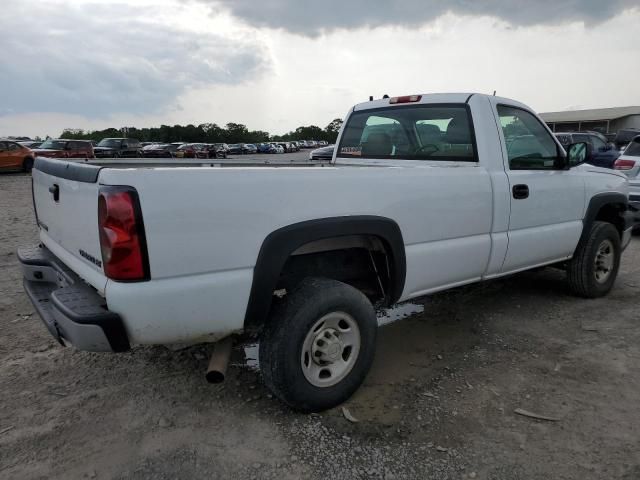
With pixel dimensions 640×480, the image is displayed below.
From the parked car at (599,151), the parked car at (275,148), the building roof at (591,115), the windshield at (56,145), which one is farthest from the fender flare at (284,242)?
the building roof at (591,115)

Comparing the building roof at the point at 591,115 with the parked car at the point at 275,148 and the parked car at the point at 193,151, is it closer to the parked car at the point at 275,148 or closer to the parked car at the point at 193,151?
the parked car at the point at 275,148

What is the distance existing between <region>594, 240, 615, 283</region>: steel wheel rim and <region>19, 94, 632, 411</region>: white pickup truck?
718 mm

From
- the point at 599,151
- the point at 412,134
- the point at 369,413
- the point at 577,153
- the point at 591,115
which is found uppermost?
the point at 591,115

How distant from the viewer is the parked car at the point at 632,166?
813 centimetres

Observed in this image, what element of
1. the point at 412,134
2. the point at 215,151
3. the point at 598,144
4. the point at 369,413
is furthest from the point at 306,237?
the point at 215,151

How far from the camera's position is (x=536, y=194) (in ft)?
Result: 12.9

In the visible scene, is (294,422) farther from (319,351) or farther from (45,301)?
(45,301)

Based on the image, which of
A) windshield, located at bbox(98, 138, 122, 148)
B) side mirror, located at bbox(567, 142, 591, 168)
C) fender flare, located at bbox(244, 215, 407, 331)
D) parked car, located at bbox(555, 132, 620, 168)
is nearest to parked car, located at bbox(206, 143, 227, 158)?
windshield, located at bbox(98, 138, 122, 148)

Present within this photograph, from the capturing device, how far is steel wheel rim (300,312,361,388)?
2.74 metres

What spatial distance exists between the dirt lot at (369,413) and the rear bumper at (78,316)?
2.01ft

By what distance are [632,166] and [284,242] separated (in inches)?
323

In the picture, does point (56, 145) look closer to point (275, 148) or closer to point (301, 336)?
point (301, 336)

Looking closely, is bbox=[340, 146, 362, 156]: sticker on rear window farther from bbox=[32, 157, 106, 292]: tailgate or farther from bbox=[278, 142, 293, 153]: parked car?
bbox=[278, 142, 293, 153]: parked car

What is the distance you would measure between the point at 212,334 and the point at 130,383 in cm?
112
